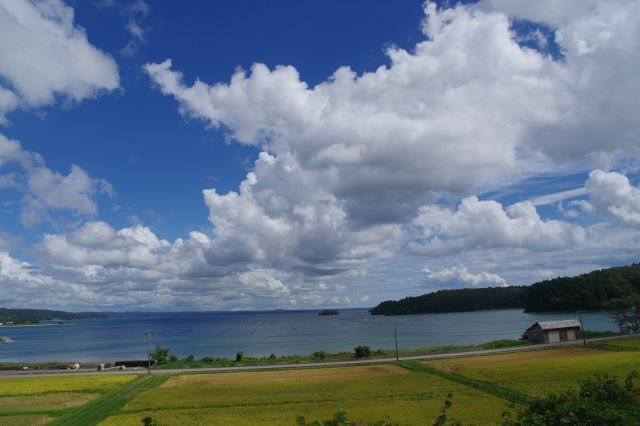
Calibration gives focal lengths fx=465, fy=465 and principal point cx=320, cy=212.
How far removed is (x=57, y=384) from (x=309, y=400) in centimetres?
3333

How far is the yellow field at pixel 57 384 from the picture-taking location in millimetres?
50250

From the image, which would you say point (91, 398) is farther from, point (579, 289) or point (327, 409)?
point (579, 289)

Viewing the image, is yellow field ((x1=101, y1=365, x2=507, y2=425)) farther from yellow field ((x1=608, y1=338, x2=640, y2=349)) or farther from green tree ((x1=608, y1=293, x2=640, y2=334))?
green tree ((x1=608, y1=293, x2=640, y2=334))

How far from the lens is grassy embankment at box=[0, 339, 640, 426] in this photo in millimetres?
34463

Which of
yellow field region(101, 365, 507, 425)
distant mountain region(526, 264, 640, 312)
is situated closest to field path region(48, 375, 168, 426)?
yellow field region(101, 365, 507, 425)

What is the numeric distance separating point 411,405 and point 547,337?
5157 centimetres

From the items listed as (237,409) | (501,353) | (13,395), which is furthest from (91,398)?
(501,353)

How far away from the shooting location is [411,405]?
36.4 meters

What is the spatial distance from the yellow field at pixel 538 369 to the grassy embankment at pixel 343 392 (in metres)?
0.09

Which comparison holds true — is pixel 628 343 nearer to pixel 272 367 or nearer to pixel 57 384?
pixel 272 367

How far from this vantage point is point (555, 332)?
257ft

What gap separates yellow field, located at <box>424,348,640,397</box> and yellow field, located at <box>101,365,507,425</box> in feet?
13.8

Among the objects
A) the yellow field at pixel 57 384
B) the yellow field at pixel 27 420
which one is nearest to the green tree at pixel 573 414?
the yellow field at pixel 27 420

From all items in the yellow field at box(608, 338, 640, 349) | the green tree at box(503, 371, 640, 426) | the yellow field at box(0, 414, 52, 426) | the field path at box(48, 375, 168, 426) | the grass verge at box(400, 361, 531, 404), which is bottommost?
the yellow field at box(608, 338, 640, 349)
